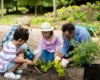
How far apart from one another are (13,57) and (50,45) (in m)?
0.92

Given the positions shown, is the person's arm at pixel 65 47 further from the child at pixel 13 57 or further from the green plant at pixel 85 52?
the child at pixel 13 57

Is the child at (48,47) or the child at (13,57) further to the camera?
the child at (48,47)

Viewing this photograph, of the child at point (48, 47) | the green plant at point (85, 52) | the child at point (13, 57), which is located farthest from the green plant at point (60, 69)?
the child at point (48, 47)

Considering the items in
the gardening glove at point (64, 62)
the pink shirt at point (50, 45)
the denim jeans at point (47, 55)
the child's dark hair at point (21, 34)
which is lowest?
the denim jeans at point (47, 55)

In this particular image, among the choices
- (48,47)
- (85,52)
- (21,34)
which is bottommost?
(48,47)

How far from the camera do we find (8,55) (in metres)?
4.93

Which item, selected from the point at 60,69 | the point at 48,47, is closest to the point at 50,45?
the point at 48,47

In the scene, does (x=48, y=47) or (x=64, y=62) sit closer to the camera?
(x=64, y=62)

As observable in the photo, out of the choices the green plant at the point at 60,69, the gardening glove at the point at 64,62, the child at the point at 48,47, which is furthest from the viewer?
the child at the point at 48,47

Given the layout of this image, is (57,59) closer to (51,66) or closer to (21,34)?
(51,66)

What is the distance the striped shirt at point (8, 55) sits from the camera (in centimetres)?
491

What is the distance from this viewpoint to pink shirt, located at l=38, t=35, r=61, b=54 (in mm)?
5555

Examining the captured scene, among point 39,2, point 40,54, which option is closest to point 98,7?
point 39,2

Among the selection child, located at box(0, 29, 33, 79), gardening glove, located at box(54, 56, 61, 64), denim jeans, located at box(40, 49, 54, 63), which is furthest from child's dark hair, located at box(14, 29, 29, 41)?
denim jeans, located at box(40, 49, 54, 63)
